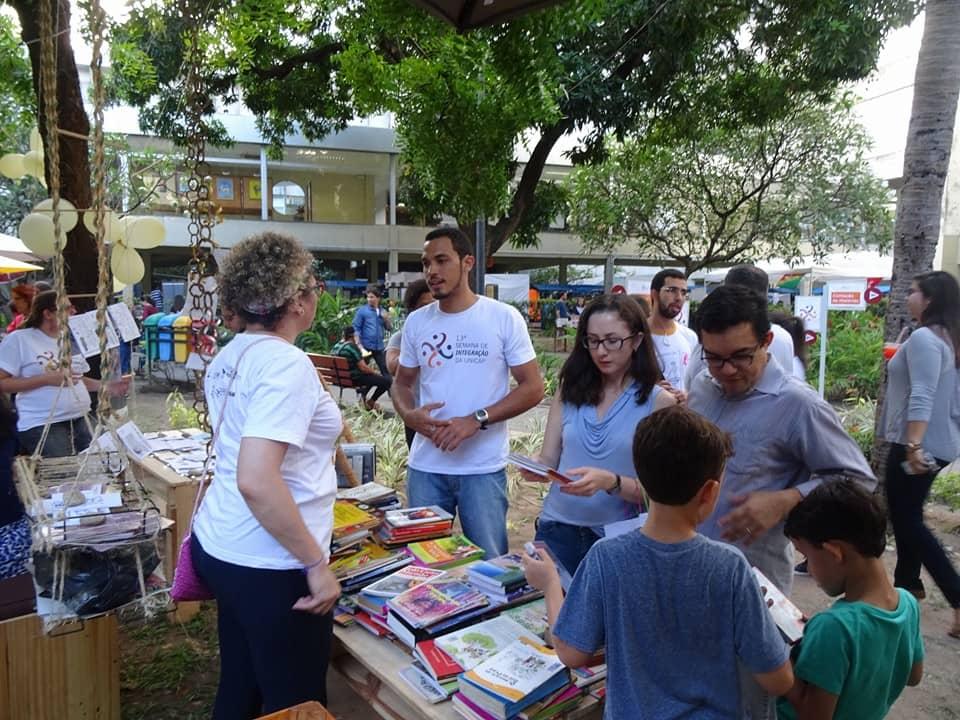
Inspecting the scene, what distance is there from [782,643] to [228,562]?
1339 millimetres

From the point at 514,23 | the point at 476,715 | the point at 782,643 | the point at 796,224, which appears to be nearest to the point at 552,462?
the point at 476,715

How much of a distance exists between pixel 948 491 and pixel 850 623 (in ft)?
19.0

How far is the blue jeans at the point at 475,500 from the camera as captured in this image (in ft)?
9.87

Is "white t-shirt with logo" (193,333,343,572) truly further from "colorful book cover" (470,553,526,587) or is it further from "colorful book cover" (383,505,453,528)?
"colorful book cover" (383,505,453,528)

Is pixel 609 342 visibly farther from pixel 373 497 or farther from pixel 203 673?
pixel 203 673

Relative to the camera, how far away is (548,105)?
15.3 ft

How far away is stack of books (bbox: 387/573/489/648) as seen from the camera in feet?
6.50

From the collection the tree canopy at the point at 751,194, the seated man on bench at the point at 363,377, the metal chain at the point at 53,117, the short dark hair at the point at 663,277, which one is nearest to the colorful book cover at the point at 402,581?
the metal chain at the point at 53,117

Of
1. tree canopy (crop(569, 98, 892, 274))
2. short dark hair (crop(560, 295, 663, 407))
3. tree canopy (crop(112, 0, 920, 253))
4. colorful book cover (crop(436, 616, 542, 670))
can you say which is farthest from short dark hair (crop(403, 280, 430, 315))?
tree canopy (crop(569, 98, 892, 274))

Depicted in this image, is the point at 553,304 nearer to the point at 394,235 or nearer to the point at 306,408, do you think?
the point at 394,235

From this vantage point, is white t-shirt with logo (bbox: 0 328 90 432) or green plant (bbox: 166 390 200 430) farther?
green plant (bbox: 166 390 200 430)

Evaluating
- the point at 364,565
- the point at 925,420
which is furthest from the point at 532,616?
the point at 925,420

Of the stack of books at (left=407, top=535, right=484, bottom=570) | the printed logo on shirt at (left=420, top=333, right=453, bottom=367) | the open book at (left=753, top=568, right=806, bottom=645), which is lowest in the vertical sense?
the stack of books at (left=407, top=535, right=484, bottom=570)

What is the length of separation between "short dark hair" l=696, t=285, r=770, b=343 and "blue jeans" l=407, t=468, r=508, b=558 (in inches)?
52.8
